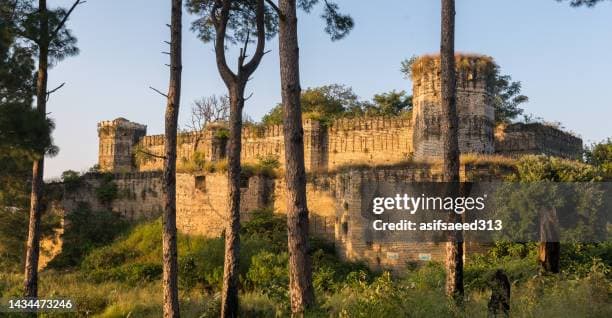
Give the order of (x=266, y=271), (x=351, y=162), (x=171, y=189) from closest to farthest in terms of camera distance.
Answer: (x=171, y=189)
(x=266, y=271)
(x=351, y=162)

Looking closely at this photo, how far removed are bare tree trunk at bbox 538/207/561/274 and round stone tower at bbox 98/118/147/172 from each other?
2503 cm

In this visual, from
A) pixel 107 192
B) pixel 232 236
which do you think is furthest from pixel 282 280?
pixel 107 192

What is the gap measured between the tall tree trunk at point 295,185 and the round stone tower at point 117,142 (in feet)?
88.0

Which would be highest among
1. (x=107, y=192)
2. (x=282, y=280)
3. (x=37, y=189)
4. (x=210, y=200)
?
(x=37, y=189)

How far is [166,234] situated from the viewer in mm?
12102

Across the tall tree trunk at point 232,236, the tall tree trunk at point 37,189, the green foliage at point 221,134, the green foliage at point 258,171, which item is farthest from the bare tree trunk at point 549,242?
the green foliage at point 221,134

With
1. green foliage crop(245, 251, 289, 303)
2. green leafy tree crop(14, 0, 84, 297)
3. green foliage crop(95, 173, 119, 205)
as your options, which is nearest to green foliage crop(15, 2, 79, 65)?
green leafy tree crop(14, 0, 84, 297)

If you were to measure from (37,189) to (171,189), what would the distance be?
4288mm

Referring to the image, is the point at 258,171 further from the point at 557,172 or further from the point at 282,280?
the point at 557,172

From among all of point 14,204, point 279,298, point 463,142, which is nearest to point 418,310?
point 279,298

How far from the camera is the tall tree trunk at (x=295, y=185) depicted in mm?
9844

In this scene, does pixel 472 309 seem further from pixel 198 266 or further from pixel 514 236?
pixel 198 266

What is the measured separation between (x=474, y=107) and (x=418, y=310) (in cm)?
1672

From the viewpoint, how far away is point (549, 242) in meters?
14.7
